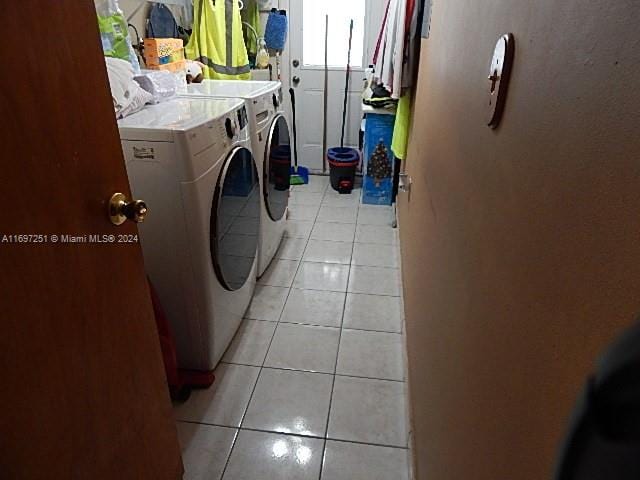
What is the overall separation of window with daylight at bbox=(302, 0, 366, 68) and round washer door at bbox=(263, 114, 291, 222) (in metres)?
1.76

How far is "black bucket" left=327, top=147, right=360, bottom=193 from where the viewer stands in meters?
3.64

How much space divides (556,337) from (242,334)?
1646 millimetres

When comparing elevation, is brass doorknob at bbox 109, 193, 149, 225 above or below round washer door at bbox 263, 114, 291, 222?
above

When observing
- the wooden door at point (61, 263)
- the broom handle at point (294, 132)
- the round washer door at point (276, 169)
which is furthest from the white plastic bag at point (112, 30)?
the broom handle at point (294, 132)

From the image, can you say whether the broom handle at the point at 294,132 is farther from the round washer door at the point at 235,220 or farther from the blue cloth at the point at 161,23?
the round washer door at the point at 235,220

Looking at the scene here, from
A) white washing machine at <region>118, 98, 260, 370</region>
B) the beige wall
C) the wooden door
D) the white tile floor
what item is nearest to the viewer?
the beige wall

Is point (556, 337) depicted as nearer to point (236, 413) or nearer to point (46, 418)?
point (46, 418)

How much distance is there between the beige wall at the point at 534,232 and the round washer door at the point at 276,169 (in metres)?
1.20

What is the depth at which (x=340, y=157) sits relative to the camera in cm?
372

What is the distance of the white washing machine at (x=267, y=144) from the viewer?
76.5 inches

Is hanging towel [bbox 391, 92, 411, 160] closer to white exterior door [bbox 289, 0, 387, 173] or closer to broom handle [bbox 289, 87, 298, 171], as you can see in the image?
white exterior door [bbox 289, 0, 387, 173]

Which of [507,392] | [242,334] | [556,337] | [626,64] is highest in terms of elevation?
[626,64]

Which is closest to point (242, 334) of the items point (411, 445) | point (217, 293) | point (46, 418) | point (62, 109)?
point (217, 293)

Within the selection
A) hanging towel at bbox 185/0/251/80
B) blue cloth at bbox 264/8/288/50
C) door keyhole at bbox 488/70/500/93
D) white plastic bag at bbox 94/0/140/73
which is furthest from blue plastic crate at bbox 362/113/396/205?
door keyhole at bbox 488/70/500/93
